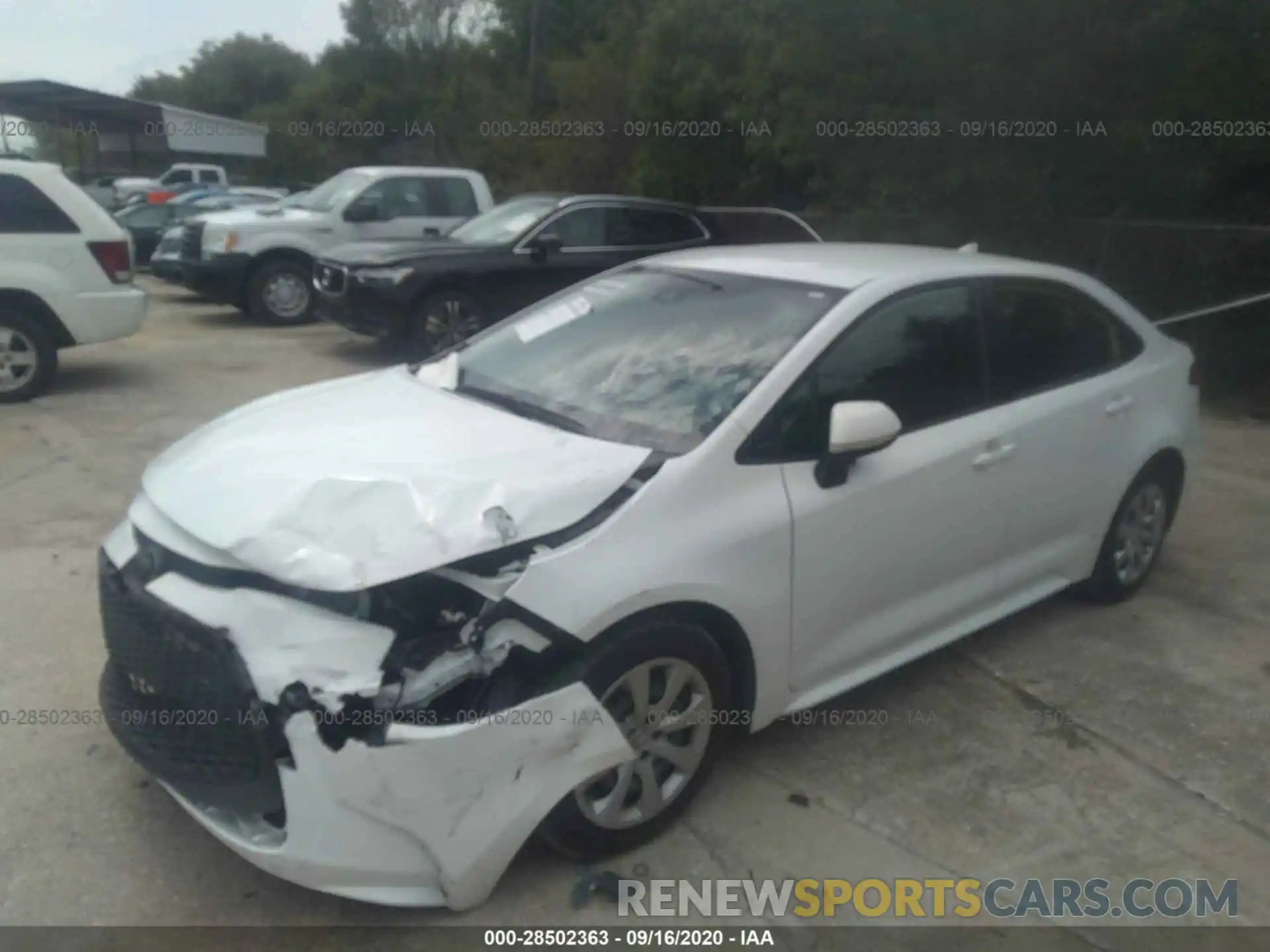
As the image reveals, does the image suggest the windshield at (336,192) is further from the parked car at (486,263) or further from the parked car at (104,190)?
the parked car at (104,190)

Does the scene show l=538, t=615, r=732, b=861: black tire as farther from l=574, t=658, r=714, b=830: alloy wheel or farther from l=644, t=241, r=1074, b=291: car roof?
l=644, t=241, r=1074, b=291: car roof

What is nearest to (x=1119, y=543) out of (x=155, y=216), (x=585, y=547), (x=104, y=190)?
(x=585, y=547)

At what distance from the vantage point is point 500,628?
9.70 ft

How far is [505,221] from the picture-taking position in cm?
1117

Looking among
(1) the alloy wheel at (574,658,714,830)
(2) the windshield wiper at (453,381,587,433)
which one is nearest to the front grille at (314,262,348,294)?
(2) the windshield wiper at (453,381,587,433)

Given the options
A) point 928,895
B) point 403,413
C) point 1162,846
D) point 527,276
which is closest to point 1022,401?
point 1162,846

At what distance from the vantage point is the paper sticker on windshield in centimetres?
444

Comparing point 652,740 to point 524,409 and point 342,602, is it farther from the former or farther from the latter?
point 524,409

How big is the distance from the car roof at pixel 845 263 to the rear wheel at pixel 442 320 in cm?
578

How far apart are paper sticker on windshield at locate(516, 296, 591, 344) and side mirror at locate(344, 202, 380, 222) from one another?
912 centimetres

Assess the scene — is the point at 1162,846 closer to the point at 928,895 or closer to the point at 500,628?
the point at 928,895

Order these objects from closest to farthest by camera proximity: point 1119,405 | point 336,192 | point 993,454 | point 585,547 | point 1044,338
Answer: point 585,547 < point 993,454 < point 1044,338 < point 1119,405 < point 336,192

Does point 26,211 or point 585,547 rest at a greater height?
point 26,211

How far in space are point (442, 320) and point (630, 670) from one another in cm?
773
